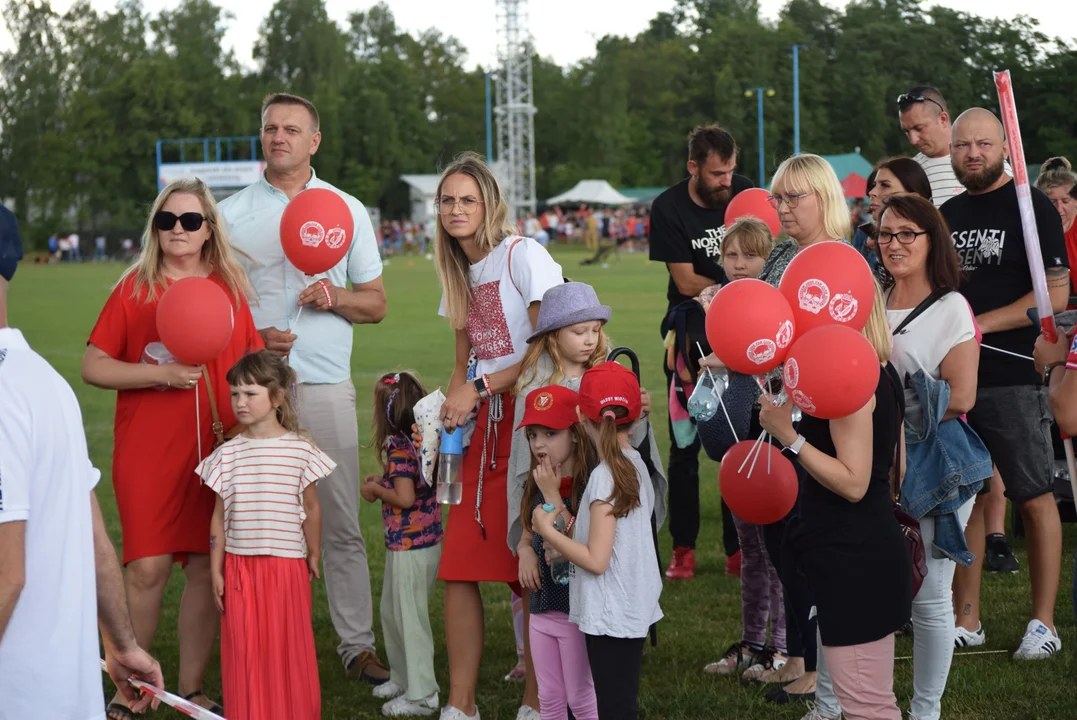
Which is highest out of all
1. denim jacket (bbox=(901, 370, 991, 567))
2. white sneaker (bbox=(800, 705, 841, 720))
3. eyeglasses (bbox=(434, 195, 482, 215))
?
eyeglasses (bbox=(434, 195, 482, 215))

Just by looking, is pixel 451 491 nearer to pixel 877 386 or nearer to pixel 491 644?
pixel 491 644

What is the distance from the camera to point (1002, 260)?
17.9 ft

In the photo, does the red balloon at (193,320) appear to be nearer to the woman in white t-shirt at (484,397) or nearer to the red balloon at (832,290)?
the woman in white t-shirt at (484,397)

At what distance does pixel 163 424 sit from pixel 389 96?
258 feet

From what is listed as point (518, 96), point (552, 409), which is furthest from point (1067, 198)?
point (518, 96)

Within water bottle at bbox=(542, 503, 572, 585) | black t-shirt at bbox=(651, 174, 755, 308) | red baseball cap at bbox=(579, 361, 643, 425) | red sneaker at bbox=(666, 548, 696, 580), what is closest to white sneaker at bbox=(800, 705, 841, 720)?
water bottle at bbox=(542, 503, 572, 585)

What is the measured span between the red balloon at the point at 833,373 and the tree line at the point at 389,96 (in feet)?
170

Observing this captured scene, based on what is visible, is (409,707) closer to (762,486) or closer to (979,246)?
(762,486)

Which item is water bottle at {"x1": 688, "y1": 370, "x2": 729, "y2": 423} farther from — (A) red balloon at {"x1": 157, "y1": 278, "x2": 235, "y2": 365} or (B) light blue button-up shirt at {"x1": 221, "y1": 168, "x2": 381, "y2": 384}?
(A) red balloon at {"x1": 157, "y1": 278, "x2": 235, "y2": 365}

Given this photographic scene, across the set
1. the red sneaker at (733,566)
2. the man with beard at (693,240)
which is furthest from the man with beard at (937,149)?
the red sneaker at (733,566)

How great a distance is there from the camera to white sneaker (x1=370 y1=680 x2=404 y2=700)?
515cm

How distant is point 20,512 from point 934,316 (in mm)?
3132

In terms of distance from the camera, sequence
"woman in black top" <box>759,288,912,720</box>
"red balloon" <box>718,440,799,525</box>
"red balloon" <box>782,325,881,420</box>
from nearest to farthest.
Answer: "red balloon" <box>782,325,881,420</box>
"woman in black top" <box>759,288,912,720</box>
"red balloon" <box>718,440,799,525</box>

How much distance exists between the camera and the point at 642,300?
24.9 metres
